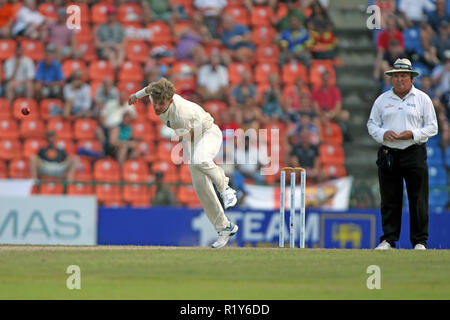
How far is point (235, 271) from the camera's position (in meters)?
10.7

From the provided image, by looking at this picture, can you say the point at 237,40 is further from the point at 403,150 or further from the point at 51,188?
the point at 403,150

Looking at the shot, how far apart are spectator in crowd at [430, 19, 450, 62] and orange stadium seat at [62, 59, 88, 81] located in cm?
751

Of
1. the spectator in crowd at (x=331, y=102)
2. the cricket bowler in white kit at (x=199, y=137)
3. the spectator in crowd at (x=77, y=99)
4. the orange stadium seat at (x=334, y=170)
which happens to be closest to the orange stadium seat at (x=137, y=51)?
the spectator in crowd at (x=77, y=99)

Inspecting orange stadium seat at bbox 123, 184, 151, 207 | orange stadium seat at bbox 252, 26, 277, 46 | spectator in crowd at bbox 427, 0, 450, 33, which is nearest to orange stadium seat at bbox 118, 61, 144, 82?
orange stadium seat at bbox 252, 26, 277, 46

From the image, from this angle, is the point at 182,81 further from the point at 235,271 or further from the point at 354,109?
the point at 235,271

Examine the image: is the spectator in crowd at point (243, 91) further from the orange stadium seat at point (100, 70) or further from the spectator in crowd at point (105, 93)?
the orange stadium seat at point (100, 70)

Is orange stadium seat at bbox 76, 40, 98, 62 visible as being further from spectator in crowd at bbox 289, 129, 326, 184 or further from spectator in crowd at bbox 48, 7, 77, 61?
spectator in crowd at bbox 289, 129, 326, 184

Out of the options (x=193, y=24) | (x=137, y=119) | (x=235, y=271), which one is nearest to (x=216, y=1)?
(x=193, y=24)

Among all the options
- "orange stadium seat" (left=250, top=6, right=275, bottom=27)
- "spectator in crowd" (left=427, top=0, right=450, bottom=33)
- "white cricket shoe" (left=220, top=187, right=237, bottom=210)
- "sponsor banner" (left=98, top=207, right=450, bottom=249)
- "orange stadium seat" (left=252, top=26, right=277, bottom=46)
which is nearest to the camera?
"white cricket shoe" (left=220, top=187, right=237, bottom=210)

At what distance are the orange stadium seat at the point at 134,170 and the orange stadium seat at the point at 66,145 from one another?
1.03 m

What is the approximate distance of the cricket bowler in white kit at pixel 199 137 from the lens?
1229 centimetres

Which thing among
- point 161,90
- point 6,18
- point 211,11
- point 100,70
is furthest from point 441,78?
point 161,90

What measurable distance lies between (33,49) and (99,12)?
172cm

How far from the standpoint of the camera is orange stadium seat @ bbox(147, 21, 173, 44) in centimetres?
2144
